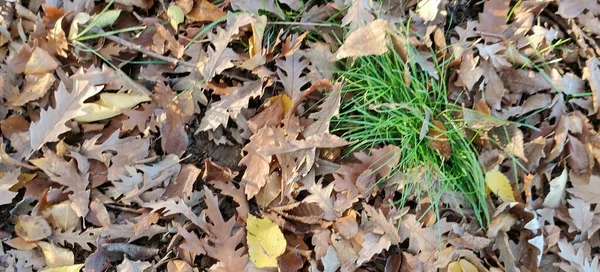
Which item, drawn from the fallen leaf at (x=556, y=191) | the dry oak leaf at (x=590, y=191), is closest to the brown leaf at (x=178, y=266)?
the fallen leaf at (x=556, y=191)

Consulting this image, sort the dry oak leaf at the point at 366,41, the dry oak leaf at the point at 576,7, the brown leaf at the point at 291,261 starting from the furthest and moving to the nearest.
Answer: the dry oak leaf at the point at 576,7
the dry oak leaf at the point at 366,41
the brown leaf at the point at 291,261

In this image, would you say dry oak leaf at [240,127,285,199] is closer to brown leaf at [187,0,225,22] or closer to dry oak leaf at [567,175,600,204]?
brown leaf at [187,0,225,22]

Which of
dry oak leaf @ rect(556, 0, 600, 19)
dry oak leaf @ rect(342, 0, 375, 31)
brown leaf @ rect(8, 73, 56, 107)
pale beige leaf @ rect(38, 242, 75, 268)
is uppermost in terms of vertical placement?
dry oak leaf @ rect(342, 0, 375, 31)

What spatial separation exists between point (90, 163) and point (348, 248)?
3.35 feet

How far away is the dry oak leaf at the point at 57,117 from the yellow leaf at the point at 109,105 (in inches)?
1.2

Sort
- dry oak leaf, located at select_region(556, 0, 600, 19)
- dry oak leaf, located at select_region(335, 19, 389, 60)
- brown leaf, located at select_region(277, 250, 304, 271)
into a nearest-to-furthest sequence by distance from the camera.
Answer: brown leaf, located at select_region(277, 250, 304, 271) < dry oak leaf, located at select_region(335, 19, 389, 60) < dry oak leaf, located at select_region(556, 0, 600, 19)

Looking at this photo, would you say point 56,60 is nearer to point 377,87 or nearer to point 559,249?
point 377,87

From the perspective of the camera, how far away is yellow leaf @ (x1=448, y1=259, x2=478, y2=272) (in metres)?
1.82

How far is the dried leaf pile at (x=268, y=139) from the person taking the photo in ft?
6.05

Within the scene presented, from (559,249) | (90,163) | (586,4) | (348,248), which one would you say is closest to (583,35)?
(586,4)

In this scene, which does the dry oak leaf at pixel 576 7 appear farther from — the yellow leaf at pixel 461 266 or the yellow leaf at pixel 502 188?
the yellow leaf at pixel 461 266

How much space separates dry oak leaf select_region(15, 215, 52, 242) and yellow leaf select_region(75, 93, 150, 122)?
0.40m

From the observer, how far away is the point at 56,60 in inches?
76.5

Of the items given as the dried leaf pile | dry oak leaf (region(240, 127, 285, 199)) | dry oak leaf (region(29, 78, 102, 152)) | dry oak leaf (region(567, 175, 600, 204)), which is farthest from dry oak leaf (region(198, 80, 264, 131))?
dry oak leaf (region(567, 175, 600, 204))
